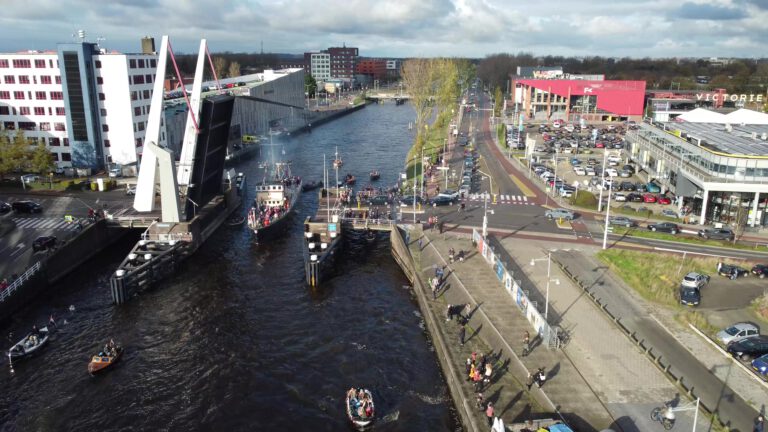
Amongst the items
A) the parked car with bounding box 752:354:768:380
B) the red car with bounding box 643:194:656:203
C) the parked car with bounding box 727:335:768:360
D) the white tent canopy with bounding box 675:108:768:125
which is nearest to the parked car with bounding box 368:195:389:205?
the red car with bounding box 643:194:656:203

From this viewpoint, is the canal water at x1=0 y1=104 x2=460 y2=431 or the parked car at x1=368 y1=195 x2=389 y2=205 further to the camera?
the parked car at x1=368 y1=195 x2=389 y2=205

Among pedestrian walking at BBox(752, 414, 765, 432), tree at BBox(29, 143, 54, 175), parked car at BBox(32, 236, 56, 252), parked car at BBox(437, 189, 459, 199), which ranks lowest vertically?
pedestrian walking at BBox(752, 414, 765, 432)

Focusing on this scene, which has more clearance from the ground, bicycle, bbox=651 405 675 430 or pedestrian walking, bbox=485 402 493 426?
bicycle, bbox=651 405 675 430

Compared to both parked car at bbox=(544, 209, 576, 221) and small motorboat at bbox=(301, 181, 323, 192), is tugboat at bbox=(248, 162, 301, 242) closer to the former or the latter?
small motorboat at bbox=(301, 181, 323, 192)

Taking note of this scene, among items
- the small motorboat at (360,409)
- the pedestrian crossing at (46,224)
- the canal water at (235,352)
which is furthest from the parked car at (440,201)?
the small motorboat at (360,409)

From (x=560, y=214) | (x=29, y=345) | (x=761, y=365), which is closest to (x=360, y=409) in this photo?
(x=761, y=365)

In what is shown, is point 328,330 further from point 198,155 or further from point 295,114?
point 295,114

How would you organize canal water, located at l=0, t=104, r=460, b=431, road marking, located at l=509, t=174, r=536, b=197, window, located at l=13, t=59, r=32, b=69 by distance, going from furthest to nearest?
window, located at l=13, t=59, r=32, b=69 → road marking, located at l=509, t=174, r=536, b=197 → canal water, located at l=0, t=104, r=460, b=431
